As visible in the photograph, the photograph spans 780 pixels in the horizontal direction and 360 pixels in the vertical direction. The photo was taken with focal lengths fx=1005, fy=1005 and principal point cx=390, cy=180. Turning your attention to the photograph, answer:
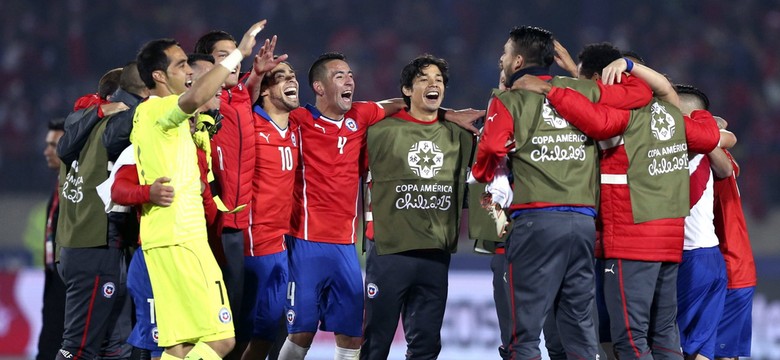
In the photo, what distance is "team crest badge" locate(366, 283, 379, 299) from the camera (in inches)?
277

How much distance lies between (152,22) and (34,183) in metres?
4.15

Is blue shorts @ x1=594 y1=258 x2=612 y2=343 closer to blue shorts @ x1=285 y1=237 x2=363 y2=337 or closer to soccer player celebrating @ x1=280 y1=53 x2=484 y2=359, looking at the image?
soccer player celebrating @ x1=280 y1=53 x2=484 y2=359

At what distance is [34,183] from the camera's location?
50.6ft

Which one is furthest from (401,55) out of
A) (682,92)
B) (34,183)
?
(682,92)

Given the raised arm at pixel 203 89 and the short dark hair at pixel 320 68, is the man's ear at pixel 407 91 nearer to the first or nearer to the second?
the short dark hair at pixel 320 68

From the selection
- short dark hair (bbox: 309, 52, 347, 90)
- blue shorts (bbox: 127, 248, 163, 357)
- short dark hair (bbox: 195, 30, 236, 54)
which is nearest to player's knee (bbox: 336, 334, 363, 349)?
blue shorts (bbox: 127, 248, 163, 357)

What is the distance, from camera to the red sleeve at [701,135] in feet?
21.1

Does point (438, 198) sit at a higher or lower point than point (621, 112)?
lower

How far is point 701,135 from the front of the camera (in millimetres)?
6434

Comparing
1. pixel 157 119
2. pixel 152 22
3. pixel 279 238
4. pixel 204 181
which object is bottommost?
pixel 279 238

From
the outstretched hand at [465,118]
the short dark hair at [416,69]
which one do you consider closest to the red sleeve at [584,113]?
the outstretched hand at [465,118]

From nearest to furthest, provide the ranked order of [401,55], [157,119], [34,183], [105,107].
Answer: [157,119] → [105,107] → [34,183] → [401,55]

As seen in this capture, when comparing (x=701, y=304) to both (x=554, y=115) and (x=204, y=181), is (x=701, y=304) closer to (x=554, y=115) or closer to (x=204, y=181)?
(x=554, y=115)

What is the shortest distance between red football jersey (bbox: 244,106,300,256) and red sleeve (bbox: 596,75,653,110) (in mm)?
2284
